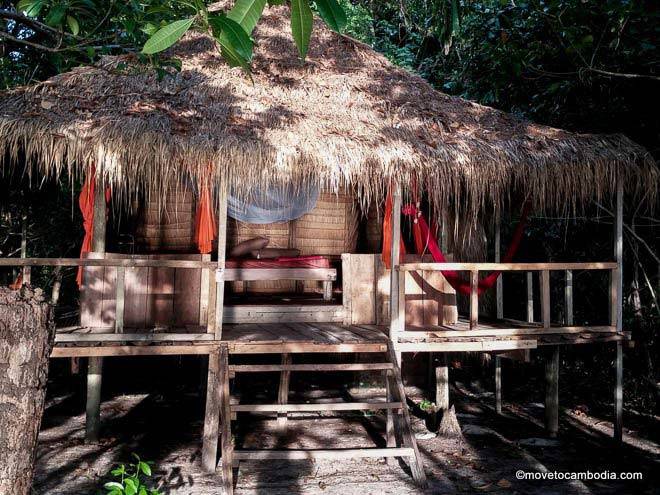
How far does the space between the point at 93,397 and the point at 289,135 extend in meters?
2.73

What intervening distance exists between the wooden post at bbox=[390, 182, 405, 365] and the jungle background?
212cm

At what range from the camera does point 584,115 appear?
281 inches

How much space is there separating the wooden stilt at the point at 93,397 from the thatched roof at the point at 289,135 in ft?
5.05

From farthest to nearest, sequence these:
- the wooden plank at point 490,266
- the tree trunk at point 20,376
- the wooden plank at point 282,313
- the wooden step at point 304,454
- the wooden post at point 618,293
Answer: the wooden plank at point 282,313
the wooden post at point 618,293
the wooden plank at point 490,266
the wooden step at point 304,454
the tree trunk at point 20,376

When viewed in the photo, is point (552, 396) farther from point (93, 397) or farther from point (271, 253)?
point (93, 397)

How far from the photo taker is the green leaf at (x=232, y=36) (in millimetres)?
1312

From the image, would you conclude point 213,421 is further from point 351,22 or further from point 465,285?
point 351,22

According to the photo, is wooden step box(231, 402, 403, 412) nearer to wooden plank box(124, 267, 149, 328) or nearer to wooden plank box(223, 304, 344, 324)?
wooden plank box(124, 267, 149, 328)

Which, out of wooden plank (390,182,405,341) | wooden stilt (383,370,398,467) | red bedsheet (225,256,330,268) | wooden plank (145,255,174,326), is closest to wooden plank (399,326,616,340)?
wooden plank (390,182,405,341)

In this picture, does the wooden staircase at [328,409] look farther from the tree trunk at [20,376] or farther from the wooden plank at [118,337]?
the tree trunk at [20,376]

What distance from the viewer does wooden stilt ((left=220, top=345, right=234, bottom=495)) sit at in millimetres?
3840

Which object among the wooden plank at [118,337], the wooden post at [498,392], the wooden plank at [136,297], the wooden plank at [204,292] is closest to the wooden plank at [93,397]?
the wooden plank at [136,297]

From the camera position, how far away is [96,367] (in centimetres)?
504

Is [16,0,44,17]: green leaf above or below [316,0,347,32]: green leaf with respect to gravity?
above
